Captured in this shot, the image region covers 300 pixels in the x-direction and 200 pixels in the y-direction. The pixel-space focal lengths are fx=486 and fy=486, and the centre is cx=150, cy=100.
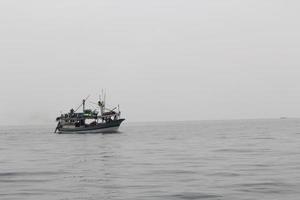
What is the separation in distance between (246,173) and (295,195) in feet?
28.7

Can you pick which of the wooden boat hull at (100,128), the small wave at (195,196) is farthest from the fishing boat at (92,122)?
the small wave at (195,196)

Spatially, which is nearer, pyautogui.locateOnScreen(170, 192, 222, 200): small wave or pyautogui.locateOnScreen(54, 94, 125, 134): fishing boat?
pyautogui.locateOnScreen(170, 192, 222, 200): small wave

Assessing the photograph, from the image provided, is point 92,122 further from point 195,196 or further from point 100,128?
point 195,196

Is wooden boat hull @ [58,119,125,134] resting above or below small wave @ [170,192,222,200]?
above

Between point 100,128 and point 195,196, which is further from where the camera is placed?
point 100,128

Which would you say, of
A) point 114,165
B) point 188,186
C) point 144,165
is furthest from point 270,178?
point 114,165

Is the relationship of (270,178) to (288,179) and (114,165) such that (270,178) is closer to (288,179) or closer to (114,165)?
(288,179)

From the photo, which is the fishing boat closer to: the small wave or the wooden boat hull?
the wooden boat hull

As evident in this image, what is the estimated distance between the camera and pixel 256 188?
77.6 feet

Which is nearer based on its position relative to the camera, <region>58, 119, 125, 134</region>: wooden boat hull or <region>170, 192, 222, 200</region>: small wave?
<region>170, 192, 222, 200</region>: small wave

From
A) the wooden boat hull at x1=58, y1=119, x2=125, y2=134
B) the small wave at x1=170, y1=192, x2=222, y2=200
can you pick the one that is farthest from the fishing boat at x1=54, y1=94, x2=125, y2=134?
the small wave at x1=170, y1=192, x2=222, y2=200

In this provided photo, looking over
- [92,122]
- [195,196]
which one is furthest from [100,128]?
[195,196]

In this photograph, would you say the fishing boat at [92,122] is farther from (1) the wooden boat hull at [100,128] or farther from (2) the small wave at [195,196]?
(2) the small wave at [195,196]

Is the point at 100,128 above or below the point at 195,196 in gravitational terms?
→ above
